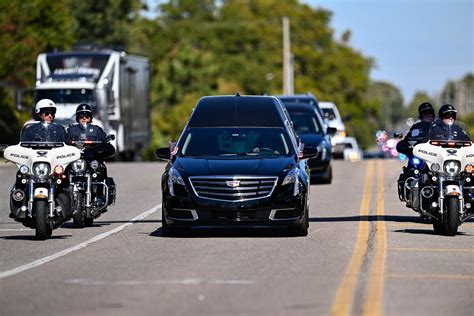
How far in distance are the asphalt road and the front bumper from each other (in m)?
0.24

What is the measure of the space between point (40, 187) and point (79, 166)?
2.12 meters

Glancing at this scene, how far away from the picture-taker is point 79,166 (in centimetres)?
1969

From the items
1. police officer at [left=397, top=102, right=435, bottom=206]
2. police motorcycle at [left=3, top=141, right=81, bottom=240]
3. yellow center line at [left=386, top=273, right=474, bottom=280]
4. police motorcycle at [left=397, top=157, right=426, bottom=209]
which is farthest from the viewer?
police officer at [left=397, top=102, right=435, bottom=206]

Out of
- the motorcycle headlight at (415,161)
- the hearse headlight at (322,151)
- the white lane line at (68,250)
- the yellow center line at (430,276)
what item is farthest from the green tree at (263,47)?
the yellow center line at (430,276)

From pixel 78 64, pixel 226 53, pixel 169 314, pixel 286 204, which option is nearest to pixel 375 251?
pixel 286 204

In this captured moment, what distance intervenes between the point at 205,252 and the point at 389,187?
1446cm

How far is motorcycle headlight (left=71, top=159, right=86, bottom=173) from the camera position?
1961 centimetres

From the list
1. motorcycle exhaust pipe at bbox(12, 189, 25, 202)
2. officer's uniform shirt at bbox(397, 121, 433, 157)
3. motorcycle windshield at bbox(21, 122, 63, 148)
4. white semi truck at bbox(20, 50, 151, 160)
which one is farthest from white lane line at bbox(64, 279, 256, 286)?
white semi truck at bbox(20, 50, 151, 160)

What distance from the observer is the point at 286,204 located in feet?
57.9

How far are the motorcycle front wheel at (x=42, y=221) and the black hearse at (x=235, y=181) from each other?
4.75 feet

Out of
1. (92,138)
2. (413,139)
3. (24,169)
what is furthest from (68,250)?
(413,139)

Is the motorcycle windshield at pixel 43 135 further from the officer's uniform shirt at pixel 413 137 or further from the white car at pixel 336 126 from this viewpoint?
the white car at pixel 336 126

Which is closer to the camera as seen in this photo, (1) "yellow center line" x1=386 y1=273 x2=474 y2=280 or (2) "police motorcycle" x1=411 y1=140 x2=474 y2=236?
(1) "yellow center line" x1=386 y1=273 x2=474 y2=280

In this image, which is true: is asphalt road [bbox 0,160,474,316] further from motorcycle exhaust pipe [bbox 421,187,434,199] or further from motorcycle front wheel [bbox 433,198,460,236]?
motorcycle exhaust pipe [bbox 421,187,434,199]
